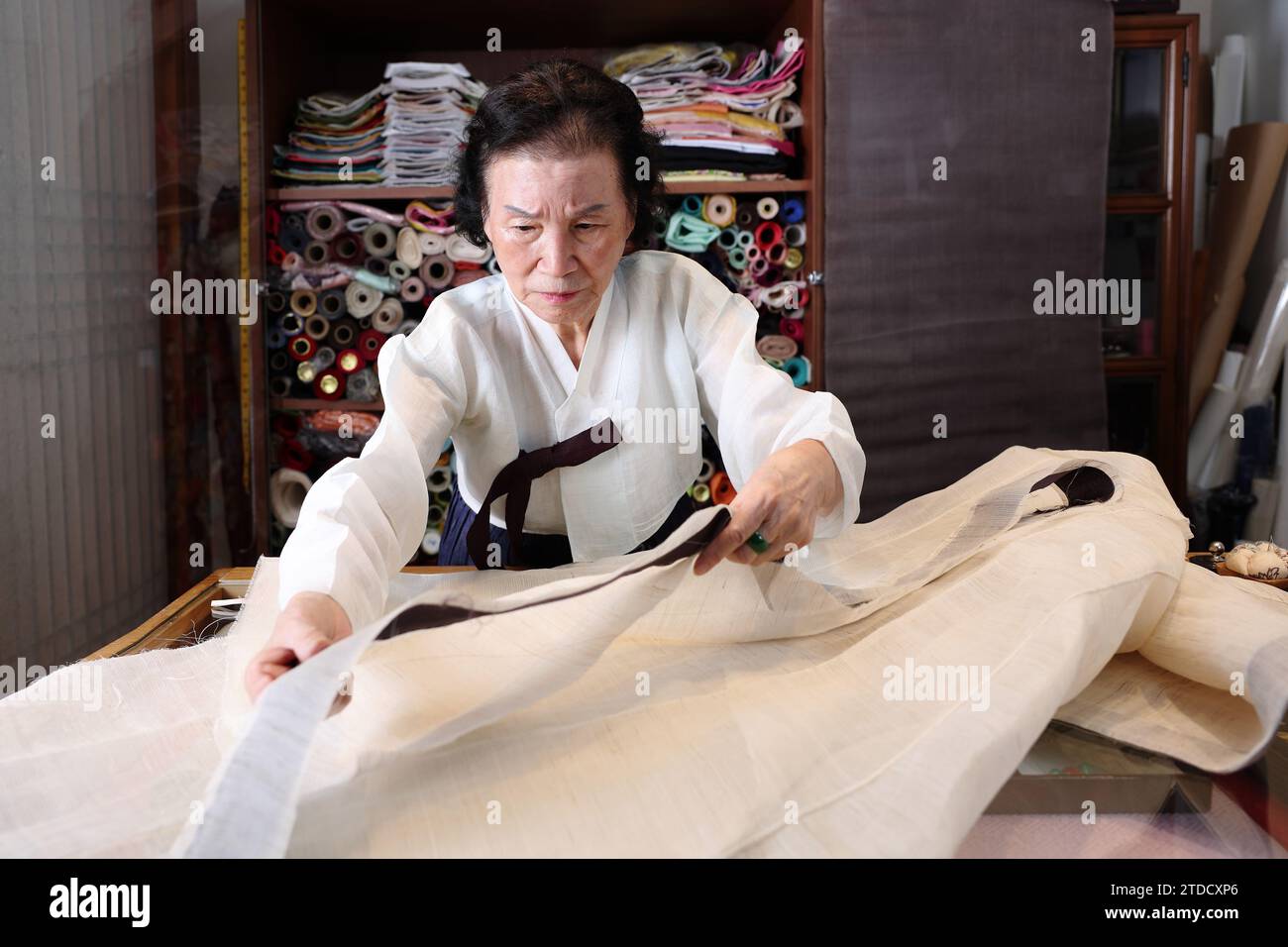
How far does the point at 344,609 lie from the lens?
113cm

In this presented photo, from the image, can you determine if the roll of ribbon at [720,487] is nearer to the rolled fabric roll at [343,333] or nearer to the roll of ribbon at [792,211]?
the roll of ribbon at [792,211]

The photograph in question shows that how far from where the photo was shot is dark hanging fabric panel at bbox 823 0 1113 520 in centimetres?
287

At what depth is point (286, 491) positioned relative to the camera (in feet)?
10.5

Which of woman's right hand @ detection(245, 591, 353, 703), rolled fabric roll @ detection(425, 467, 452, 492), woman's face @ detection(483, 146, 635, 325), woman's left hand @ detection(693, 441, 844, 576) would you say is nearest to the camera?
woman's right hand @ detection(245, 591, 353, 703)

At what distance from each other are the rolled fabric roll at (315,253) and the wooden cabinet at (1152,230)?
2125 millimetres

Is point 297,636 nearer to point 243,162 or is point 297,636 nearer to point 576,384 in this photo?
point 576,384

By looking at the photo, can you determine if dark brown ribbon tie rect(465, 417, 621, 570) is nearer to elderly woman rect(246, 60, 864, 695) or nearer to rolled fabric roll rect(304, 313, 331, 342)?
elderly woman rect(246, 60, 864, 695)

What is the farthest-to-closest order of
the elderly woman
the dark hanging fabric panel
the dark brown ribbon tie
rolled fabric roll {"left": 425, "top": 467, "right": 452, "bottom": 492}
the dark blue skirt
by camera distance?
rolled fabric roll {"left": 425, "top": 467, "right": 452, "bottom": 492} < the dark hanging fabric panel < the dark blue skirt < the dark brown ribbon tie < the elderly woman

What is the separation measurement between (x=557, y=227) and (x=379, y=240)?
1.58m

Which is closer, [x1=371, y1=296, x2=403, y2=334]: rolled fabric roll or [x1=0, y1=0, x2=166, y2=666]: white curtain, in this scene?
[x1=0, y1=0, x2=166, y2=666]: white curtain

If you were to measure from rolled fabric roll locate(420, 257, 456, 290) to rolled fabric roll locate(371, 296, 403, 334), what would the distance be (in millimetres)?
103

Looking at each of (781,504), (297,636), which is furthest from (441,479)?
(297,636)

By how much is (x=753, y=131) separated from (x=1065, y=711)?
7.37ft

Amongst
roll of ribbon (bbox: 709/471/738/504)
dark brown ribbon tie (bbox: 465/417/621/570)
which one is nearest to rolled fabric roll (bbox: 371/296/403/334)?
roll of ribbon (bbox: 709/471/738/504)
